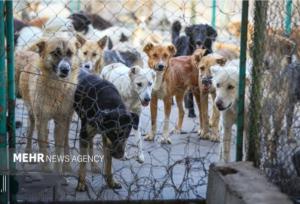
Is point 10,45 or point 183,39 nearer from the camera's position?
point 10,45

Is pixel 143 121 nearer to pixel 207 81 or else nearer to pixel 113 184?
pixel 207 81

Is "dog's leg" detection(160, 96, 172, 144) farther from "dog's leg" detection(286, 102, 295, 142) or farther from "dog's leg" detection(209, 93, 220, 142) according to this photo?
"dog's leg" detection(286, 102, 295, 142)

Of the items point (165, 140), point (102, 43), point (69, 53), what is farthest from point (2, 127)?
point (102, 43)

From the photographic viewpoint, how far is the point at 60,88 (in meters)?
4.68

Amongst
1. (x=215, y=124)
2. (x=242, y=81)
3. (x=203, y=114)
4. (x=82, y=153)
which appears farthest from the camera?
(x=203, y=114)

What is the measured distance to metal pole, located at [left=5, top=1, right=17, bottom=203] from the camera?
11.6 ft

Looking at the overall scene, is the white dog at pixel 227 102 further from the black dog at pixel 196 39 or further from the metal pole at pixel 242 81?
the black dog at pixel 196 39

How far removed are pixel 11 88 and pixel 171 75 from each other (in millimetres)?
3193

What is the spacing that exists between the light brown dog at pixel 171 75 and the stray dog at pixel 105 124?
187 cm

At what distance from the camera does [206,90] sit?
634 centimetres

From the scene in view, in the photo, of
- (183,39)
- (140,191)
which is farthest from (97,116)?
(183,39)

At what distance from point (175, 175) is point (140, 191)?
49 centimetres

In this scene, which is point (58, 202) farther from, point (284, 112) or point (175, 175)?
point (284, 112)

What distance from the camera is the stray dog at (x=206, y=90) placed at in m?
6.07
